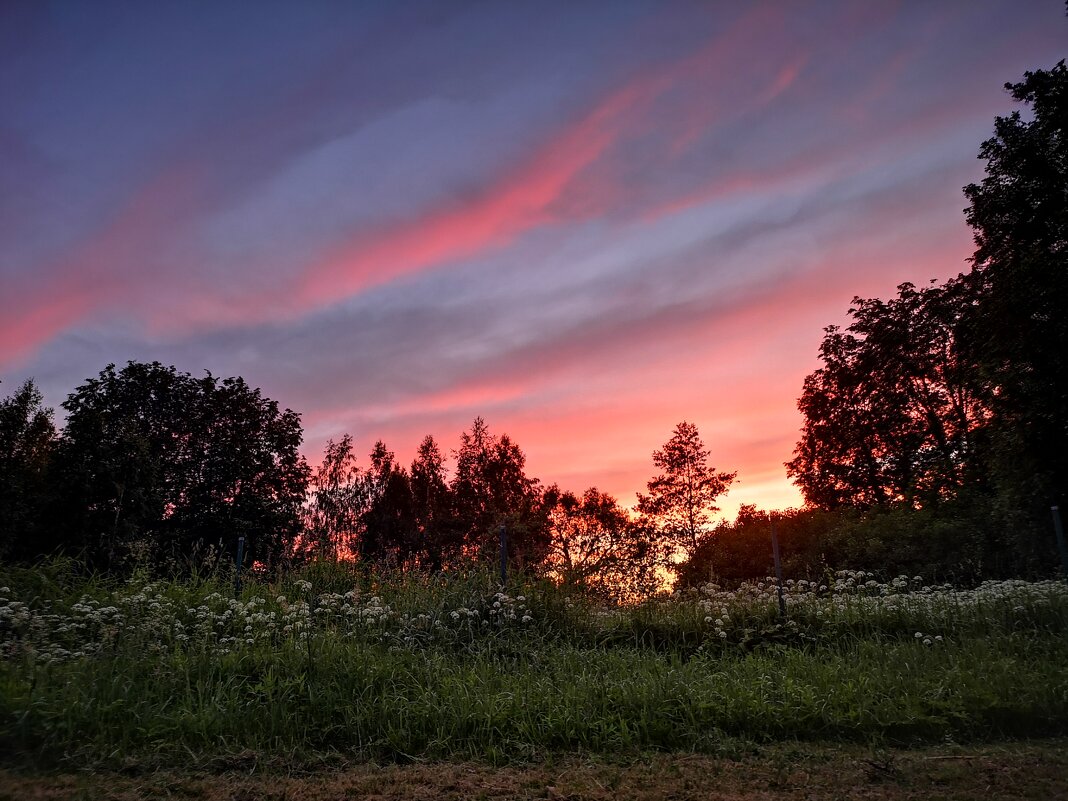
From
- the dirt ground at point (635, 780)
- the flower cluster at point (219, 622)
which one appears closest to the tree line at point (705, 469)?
the flower cluster at point (219, 622)

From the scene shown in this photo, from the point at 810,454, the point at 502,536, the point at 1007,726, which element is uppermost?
the point at 810,454

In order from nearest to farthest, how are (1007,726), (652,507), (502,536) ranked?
(1007,726)
(502,536)
(652,507)

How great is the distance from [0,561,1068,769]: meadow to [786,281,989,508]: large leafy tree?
15689 mm

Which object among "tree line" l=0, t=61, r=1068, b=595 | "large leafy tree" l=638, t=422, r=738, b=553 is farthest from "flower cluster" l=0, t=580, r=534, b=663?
"large leafy tree" l=638, t=422, r=738, b=553

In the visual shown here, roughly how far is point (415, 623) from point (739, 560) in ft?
47.6

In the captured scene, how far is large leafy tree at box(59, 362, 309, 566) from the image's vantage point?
21.7m

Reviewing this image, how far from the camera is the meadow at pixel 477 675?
4.37 m

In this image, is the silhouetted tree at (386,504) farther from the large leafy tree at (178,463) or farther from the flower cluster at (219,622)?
the flower cluster at (219,622)

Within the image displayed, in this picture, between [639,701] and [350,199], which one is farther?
[350,199]

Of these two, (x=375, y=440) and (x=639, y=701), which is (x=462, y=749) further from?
(x=375, y=440)

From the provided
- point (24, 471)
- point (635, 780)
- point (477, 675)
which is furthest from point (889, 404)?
point (24, 471)

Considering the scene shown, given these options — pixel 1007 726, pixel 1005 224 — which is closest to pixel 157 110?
pixel 1007 726

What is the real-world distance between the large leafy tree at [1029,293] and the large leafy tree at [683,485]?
16026 mm

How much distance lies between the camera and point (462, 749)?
439 centimetres
